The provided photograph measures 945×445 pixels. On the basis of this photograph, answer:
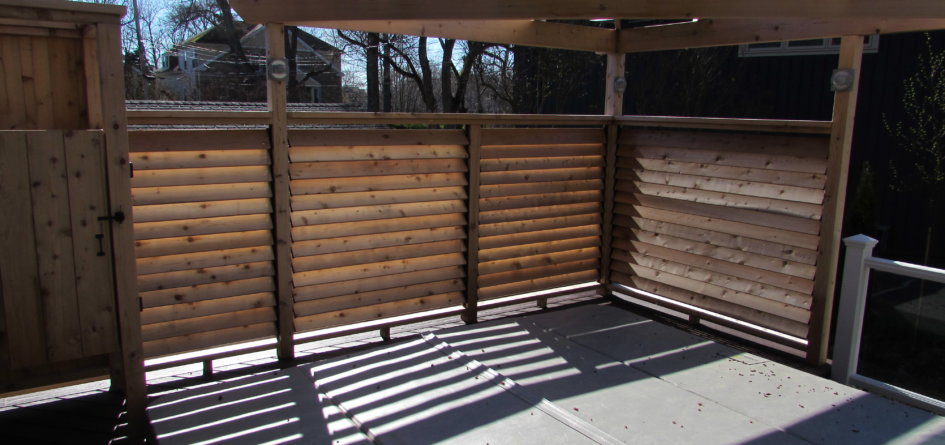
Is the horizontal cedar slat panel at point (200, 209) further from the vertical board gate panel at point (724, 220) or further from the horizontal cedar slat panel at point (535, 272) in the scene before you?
the vertical board gate panel at point (724, 220)

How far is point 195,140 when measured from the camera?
12.8 ft

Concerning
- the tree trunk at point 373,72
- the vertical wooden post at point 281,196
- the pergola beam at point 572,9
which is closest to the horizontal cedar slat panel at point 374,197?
the vertical wooden post at point 281,196

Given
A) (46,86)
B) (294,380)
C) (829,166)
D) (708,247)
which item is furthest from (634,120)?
(46,86)

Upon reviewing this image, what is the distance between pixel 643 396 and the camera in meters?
3.90

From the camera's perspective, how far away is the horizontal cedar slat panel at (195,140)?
147 inches

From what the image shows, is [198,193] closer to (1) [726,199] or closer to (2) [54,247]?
(2) [54,247]

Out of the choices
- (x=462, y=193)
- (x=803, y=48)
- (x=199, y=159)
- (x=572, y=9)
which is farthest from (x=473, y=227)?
(x=803, y=48)

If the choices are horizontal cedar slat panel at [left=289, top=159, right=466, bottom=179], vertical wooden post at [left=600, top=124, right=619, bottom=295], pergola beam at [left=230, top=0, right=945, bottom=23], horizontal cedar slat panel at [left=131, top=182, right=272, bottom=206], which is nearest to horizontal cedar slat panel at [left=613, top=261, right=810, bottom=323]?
vertical wooden post at [left=600, top=124, right=619, bottom=295]

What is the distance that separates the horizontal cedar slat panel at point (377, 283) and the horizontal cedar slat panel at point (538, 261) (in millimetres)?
252

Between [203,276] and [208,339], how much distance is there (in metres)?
0.39

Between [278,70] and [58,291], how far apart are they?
1.66m

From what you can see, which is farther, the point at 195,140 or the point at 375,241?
the point at 375,241

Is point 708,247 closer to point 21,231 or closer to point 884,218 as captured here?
point 21,231

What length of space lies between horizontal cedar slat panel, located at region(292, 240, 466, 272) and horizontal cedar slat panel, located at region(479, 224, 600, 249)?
0.25 m
